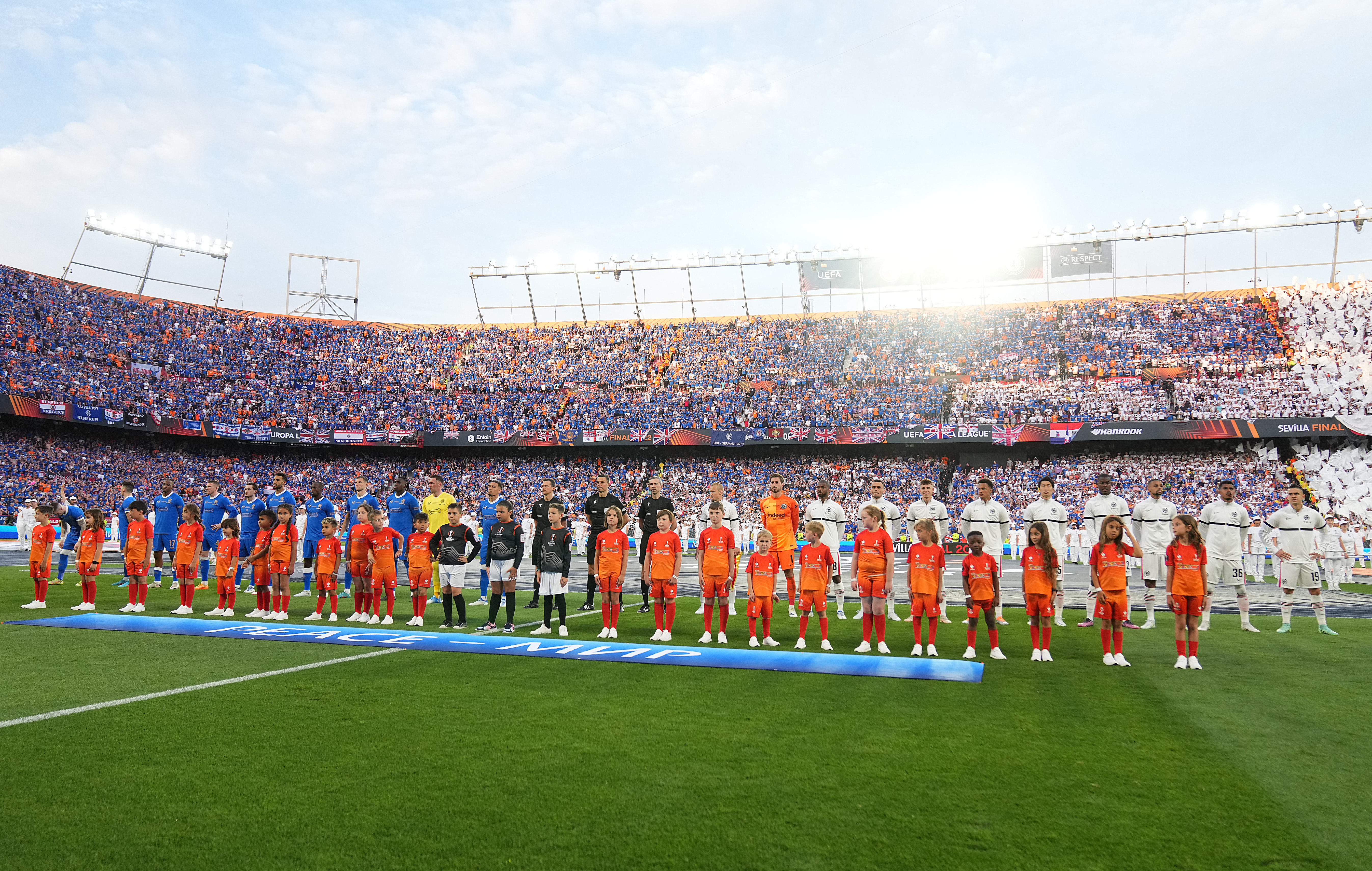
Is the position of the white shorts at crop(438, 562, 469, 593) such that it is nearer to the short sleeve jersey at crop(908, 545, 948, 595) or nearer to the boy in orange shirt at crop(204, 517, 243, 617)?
the boy in orange shirt at crop(204, 517, 243, 617)

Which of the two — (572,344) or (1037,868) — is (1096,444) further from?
(1037,868)

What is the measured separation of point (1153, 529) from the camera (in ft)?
43.1

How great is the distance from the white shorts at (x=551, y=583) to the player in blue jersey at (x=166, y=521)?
9.36 meters

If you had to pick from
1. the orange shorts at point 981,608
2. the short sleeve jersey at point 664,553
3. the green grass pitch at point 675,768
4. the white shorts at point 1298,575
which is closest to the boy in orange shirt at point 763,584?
the short sleeve jersey at point 664,553

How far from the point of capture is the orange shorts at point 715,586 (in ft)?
35.3

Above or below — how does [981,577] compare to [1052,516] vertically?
below

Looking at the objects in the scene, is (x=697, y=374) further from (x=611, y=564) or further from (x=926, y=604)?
(x=926, y=604)

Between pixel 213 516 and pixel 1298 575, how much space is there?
1892cm

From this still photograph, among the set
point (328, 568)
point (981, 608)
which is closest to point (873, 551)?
point (981, 608)

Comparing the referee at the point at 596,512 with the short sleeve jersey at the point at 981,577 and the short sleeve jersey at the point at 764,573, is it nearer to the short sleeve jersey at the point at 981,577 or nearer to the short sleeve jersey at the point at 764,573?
the short sleeve jersey at the point at 764,573

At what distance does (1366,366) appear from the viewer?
34.6 m

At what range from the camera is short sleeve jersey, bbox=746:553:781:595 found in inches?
413

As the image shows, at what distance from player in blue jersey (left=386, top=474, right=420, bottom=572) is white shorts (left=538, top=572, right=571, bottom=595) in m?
3.28

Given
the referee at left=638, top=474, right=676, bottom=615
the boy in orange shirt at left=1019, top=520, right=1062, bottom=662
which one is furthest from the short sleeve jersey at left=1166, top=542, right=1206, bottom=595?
the referee at left=638, top=474, right=676, bottom=615
